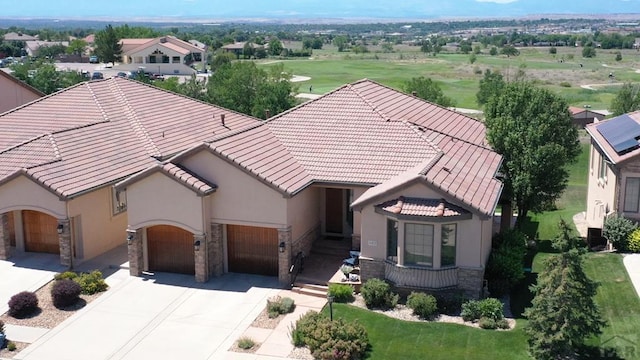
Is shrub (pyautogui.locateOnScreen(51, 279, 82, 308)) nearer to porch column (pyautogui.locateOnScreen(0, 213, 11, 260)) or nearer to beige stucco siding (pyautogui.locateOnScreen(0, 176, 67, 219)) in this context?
beige stucco siding (pyautogui.locateOnScreen(0, 176, 67, 219))

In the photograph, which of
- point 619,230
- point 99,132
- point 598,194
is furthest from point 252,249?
point 598,194

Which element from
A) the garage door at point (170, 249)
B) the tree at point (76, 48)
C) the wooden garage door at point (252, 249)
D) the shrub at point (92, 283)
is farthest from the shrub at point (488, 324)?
the tree at point (76, 48)

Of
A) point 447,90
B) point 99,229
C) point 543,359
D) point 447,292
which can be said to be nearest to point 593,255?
point 447,292

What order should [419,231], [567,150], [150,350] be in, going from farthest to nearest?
1. [567,150]
2. [419,231]
3. [150,350]

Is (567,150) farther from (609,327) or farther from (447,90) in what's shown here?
(447,90)

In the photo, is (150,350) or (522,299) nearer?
(150,350)
